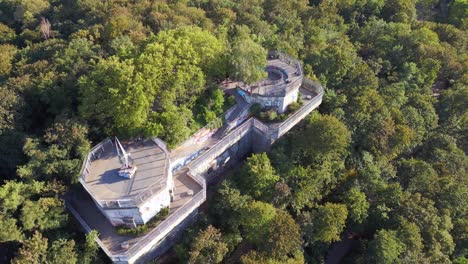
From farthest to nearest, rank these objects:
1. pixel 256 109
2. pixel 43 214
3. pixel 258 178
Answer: pixel 256 109, pixel 258 178, pixel 43 214

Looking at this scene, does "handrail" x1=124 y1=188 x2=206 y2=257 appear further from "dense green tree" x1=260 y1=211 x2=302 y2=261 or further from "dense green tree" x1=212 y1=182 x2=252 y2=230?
"dense green tree" x1=260 y1=211 x2=302 y2=261

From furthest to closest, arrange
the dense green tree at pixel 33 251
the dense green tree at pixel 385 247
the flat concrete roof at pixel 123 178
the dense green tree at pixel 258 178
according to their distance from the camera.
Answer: the dense green tree at pixel 258 178 < the dense green tree at pixel 385 247 < the flat concrete roof at pixel 123 178 < the dense green tree at pixel 33 251

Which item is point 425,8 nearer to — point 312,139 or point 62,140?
point 312,139

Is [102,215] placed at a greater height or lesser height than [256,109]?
lesser

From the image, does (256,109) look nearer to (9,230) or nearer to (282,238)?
(282,238)

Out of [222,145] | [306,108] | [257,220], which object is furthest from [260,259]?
[306,108]

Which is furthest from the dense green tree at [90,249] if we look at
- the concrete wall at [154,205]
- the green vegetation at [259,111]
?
the concrete wall at [154,205]

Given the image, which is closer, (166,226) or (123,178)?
(166,226)

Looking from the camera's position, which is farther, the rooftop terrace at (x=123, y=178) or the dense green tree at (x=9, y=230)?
the rooftop terrace at (x=123, y=178)

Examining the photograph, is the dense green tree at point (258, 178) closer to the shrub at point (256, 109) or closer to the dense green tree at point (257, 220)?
the dense green tree at point (257, 220)
